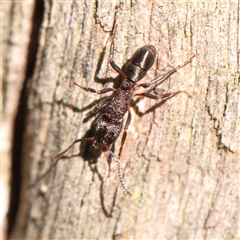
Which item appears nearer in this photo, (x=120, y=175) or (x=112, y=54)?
(x=112, y=54)

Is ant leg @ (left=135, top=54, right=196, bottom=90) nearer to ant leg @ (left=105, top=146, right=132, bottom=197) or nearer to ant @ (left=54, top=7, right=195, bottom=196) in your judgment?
ant @ (left=54, top=7, right=195, bottom=196)

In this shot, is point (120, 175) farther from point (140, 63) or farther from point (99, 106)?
point (140, 63)

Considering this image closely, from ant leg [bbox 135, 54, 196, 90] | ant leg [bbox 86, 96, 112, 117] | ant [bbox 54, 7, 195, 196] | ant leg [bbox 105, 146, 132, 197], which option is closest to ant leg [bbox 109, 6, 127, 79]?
ant [bbox 54, 7, 195, 196]

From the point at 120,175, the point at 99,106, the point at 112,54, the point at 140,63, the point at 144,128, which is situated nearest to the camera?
the point at 140,63

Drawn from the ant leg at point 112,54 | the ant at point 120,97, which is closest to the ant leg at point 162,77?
the ant at point 120,97

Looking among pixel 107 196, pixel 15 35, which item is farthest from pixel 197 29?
pixel 15 35

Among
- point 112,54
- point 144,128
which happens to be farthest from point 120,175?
point 112,54

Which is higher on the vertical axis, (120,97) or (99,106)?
(120,97)

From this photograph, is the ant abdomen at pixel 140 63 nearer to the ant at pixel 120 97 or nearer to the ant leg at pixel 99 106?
the ant at pixel 120 97
